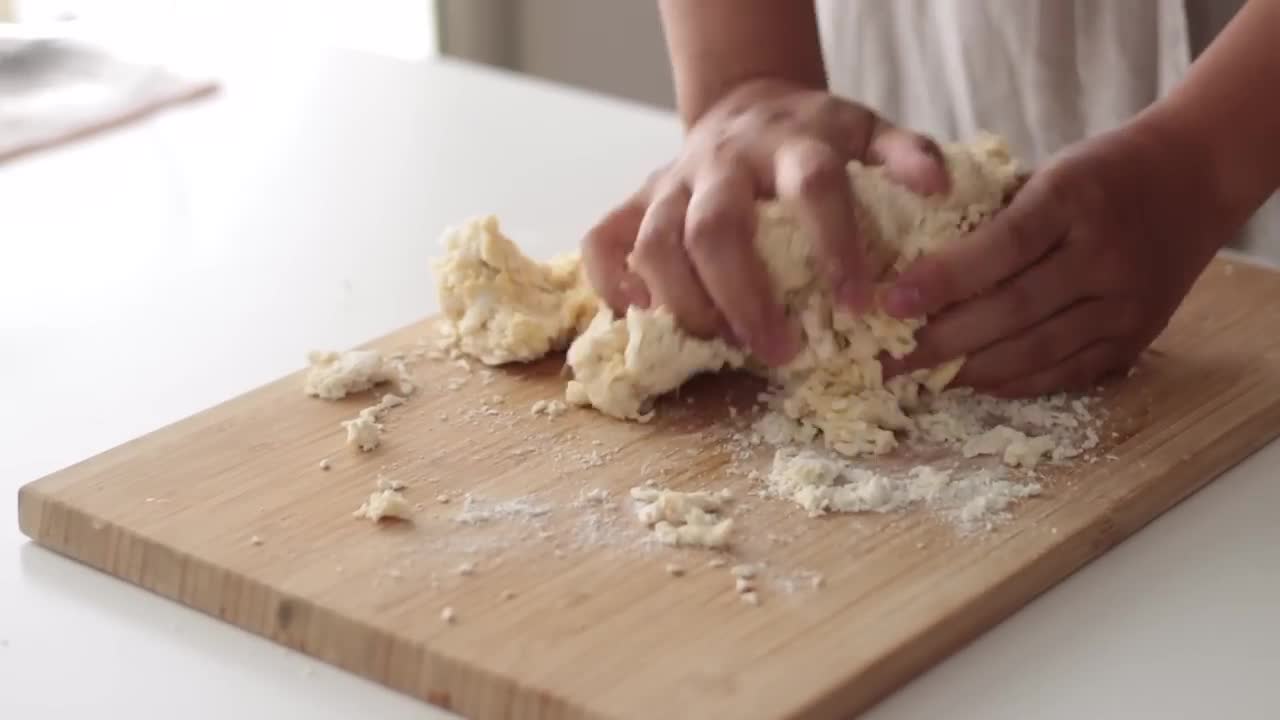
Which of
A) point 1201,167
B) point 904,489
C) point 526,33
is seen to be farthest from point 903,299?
point 526,33

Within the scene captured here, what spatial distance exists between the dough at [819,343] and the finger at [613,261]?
0.02 meters

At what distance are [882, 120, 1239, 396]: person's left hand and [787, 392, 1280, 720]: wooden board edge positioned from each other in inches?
4.2

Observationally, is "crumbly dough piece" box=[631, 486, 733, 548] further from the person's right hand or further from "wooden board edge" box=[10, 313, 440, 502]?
"wooden board edge" box=[10, 313, 440, 502]

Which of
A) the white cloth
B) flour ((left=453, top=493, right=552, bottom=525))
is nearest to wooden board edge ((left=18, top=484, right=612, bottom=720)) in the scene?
flour ((left=453, top=493, right=552, bottom=525))

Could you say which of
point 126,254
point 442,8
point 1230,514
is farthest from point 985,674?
point 442,8

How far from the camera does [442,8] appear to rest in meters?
2.85

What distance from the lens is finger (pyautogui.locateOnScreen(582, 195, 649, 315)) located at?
3.83ft

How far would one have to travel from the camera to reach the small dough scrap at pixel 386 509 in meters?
0.99

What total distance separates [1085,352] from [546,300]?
360 millimetres

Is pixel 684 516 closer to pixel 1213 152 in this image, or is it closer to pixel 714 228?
pixel 714 228

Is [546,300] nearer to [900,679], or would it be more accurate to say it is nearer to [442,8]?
[900,679]

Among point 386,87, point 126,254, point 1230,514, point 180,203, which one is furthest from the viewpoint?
point 386,87

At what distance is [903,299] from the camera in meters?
1.11

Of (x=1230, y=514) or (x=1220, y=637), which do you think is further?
(x=1230, y=514)
